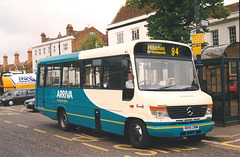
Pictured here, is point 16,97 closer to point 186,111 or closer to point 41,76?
point 41,76

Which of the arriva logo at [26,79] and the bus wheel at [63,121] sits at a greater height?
the arriva logo at [26,79]

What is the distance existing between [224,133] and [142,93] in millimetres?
3748

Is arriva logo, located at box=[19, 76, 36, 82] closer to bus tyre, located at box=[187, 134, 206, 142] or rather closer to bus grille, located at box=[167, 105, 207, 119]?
bus tyre, located at box=[187, 134, 206, 142]

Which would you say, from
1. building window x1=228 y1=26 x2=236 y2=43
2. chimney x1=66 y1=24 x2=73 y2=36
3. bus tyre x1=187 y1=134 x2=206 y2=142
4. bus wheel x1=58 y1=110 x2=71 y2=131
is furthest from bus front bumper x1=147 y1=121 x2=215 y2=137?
chimney x1=66 y1=24 x2=73 y2=36

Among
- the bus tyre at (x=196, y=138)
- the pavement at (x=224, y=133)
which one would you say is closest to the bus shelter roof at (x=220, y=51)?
the pavement at (x=224, y=133)

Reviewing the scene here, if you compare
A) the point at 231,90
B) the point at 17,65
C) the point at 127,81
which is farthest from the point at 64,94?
the point at 17,65

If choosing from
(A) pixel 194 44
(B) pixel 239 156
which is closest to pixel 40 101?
(A) pixel 194 44

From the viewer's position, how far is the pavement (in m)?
8.58

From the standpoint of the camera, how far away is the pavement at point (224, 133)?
8578 millimetres

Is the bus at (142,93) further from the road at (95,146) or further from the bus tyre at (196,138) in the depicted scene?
the road at (95,146)

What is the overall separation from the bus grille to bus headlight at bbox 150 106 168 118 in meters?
0.11

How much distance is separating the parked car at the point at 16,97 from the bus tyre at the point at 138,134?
21.6 meters

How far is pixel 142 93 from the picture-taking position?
282 inches

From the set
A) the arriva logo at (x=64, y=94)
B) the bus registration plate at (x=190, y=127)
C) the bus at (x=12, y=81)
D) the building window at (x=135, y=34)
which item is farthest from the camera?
the bus at (x=12, y=81)
